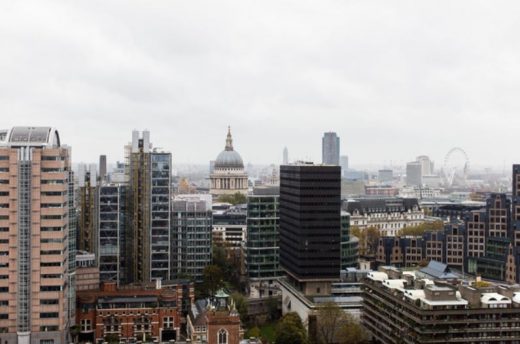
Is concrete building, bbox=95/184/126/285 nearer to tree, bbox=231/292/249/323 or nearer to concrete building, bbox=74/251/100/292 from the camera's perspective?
concrete building, bbox=74/251/100/292

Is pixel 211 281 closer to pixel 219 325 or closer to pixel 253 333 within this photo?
pixel 253 333

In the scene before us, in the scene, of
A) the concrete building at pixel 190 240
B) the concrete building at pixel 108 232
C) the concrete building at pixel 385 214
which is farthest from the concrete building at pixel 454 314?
the concrete building at pixel 385 214

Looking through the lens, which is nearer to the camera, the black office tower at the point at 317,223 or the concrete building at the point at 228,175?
the black office tower at the point at 317,223

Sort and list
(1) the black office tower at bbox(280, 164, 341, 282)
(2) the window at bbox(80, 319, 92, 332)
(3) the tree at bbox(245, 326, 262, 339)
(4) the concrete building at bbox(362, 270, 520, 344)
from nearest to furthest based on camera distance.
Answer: (4) the concrete building at bbox(362, 270, 520, 344) → (3) the tree at bbox(245, 326, 262, 339) → (2) the window at bbox(80, 319, 92, 332) → (1) the black office tower at bbox(280, 164, 341, 282)

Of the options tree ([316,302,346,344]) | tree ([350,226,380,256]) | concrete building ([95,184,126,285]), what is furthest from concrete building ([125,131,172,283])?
tree ([350,226,380,256])

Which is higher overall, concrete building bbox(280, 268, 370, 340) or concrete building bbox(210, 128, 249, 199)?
concrete building bbox(210, 128, 249, 199)

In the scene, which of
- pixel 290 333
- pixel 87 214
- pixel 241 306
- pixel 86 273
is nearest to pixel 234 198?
pixel 87 214

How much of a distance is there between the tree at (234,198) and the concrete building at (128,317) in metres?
88.9

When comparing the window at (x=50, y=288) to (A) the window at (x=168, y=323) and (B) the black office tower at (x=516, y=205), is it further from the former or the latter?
(B) the black office tower at (x=516, y=205)

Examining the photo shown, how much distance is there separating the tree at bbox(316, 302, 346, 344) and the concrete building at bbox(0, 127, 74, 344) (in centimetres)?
2424

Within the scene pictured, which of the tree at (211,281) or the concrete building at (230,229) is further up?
the concrete building at (230,229)

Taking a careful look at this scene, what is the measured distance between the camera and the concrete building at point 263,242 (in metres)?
101

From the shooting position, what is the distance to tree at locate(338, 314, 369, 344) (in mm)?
71375

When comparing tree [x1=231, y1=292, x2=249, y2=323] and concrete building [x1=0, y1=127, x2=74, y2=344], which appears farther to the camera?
tree [x1=231, y1=292, x2=249, y2=323]
